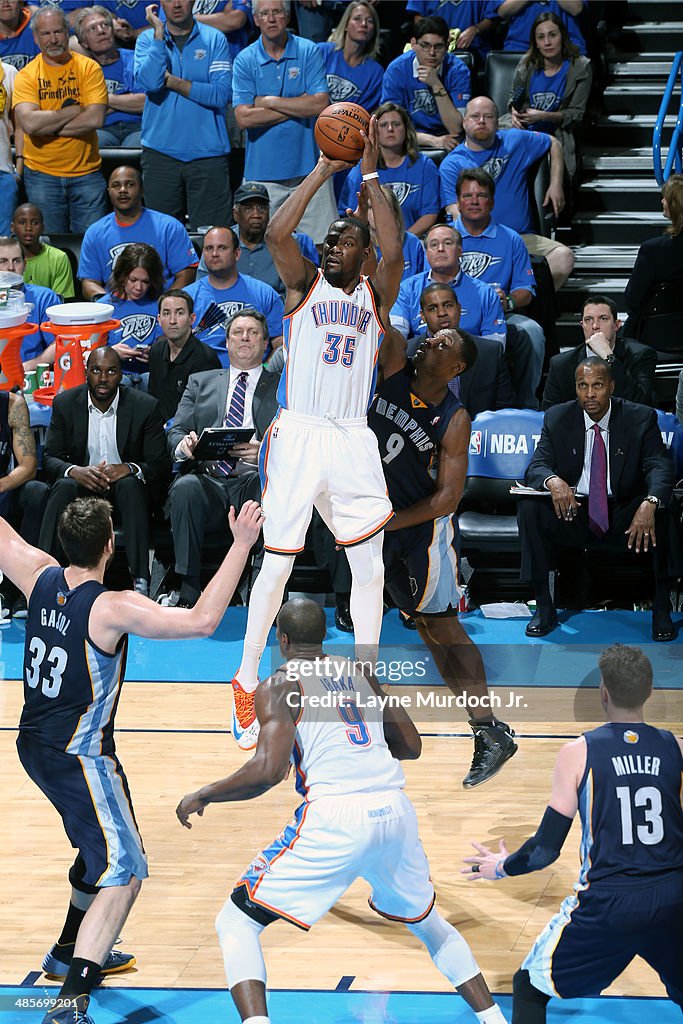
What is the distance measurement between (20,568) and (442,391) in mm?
2374

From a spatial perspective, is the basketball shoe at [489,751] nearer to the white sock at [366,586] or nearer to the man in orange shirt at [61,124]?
the white sock at [366,586]

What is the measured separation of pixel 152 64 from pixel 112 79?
1.05 metres

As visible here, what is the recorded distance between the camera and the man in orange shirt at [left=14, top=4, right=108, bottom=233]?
416 inches

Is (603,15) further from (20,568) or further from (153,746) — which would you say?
(20,568)

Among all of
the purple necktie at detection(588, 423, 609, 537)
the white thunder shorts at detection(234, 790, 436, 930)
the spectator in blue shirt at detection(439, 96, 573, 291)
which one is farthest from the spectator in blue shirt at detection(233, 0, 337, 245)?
the white thunder shorts at detection(234, 790, 436, 930)

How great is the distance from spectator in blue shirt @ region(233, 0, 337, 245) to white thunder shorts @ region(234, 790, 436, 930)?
23.1 ft

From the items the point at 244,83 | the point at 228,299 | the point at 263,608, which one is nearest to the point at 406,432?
the point at 263,608

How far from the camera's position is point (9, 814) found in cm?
595

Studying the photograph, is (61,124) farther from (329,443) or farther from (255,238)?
(329,443)

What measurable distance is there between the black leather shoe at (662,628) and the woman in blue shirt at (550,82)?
13.9 feet

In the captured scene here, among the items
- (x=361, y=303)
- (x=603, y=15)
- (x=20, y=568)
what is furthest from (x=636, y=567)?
(x=603, y=15)

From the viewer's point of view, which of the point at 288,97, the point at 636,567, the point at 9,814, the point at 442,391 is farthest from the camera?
the point at 288,97

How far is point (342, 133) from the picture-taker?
19.4 ft

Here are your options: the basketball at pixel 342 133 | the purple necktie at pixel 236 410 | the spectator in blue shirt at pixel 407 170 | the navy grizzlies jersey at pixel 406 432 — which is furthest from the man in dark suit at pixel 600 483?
the spectator in blue shirt at pixel 407 170
